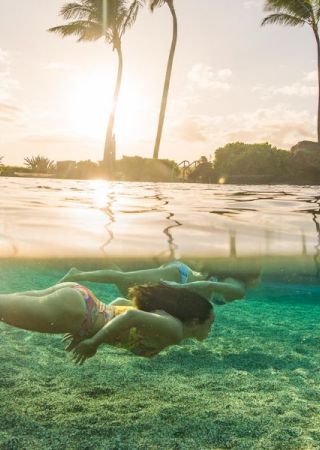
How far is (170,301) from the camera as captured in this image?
393 centimetres

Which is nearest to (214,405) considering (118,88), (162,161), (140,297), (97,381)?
(97,381)

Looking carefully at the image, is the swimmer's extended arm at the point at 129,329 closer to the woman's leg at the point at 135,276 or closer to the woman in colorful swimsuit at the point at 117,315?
the woman in colorful swimsuit at the point at 117,315

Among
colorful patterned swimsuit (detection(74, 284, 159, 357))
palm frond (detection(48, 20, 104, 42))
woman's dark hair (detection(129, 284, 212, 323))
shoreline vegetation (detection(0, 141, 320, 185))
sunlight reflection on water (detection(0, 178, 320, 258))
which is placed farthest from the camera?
palm frond (detection(48, 20, 104, 42))

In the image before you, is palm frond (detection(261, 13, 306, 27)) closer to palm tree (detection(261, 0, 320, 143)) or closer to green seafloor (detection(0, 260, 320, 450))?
palm tree (detection(261, 0, 320, 143))

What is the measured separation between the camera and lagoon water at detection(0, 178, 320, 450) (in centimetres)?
445

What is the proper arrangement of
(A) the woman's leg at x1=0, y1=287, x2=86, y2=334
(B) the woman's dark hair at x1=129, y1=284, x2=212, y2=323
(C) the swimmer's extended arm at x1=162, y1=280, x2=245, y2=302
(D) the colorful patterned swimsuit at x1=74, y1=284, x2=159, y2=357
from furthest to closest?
(C) the swimmer's extended arm at x1=162, y1=280, x2=245, y2=302
(B) the woman's dark hair at x1=129, y1=284, x2=212, y2=323
(D) the colorful patterned swimsuit at x1=74, y1=284, x2=159, y2=357
(A) the woman's leg at x1=0, y1=287, x2=86, y2=334

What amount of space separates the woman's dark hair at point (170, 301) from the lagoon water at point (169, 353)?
115 centimetres

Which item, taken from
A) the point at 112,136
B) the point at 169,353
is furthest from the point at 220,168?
the point at 169,353

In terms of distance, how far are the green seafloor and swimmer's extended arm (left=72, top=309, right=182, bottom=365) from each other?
Result: 983 mm

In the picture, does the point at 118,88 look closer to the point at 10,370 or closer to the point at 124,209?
the point at 124,209

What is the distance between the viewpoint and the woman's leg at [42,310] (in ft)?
11.3

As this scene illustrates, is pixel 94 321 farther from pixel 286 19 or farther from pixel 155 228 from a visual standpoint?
pixel 286 19

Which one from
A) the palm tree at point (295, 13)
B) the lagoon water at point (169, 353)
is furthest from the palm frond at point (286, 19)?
the lagoon water at point (169, 353)

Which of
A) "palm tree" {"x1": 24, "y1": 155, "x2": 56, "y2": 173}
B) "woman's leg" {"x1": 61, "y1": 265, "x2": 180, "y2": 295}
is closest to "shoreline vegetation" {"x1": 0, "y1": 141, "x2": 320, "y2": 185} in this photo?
"palm tree" {"x1": 24, "y1": 155, "x2": 56, "y2": 173}
